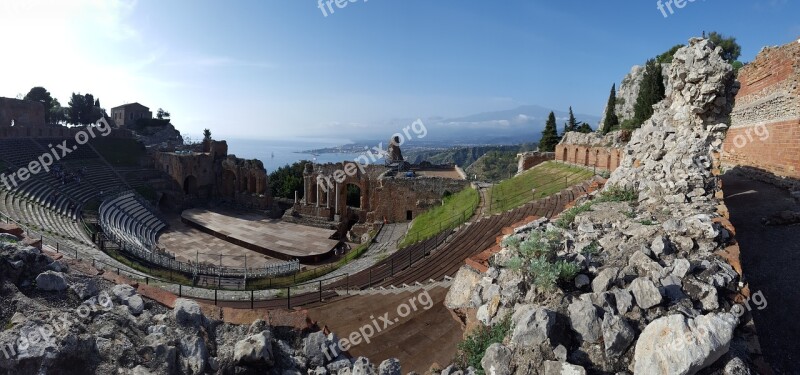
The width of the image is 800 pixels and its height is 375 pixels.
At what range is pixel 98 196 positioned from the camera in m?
27.3

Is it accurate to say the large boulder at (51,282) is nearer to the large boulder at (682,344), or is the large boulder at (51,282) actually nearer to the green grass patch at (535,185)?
the large boulder at (682,344)

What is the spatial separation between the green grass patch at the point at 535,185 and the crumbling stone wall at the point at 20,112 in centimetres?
4263

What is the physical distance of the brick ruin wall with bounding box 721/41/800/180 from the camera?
1006cm

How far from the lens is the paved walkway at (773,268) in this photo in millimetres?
4352

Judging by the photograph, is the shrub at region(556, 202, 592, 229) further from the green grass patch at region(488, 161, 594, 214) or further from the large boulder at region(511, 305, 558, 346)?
the green grass patch at region(488, 161, 594, 214)

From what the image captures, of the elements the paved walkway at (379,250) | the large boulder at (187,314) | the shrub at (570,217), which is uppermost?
the shrub at (570,217)

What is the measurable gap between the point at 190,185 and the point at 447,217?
31334mm

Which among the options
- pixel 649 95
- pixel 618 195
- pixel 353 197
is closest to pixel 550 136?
pixel 649 95

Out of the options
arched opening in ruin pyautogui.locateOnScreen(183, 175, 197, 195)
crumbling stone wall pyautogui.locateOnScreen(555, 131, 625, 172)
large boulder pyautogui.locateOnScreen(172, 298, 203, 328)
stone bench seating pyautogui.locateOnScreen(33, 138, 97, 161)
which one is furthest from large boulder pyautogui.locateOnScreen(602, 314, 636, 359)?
stone bench seating pyautogui.locateOnScreen(33, 138, 97, 161)

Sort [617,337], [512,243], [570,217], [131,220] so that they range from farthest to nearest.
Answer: [131,220], [570,217], [512,243], [617,337]

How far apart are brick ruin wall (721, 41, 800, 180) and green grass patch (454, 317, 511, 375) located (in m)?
10.8

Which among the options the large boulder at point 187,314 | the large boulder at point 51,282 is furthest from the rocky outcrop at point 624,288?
the large boulder at point 51,282

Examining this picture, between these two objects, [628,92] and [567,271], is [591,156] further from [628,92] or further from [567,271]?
[628,92]

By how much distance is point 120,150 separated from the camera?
4150 cm
